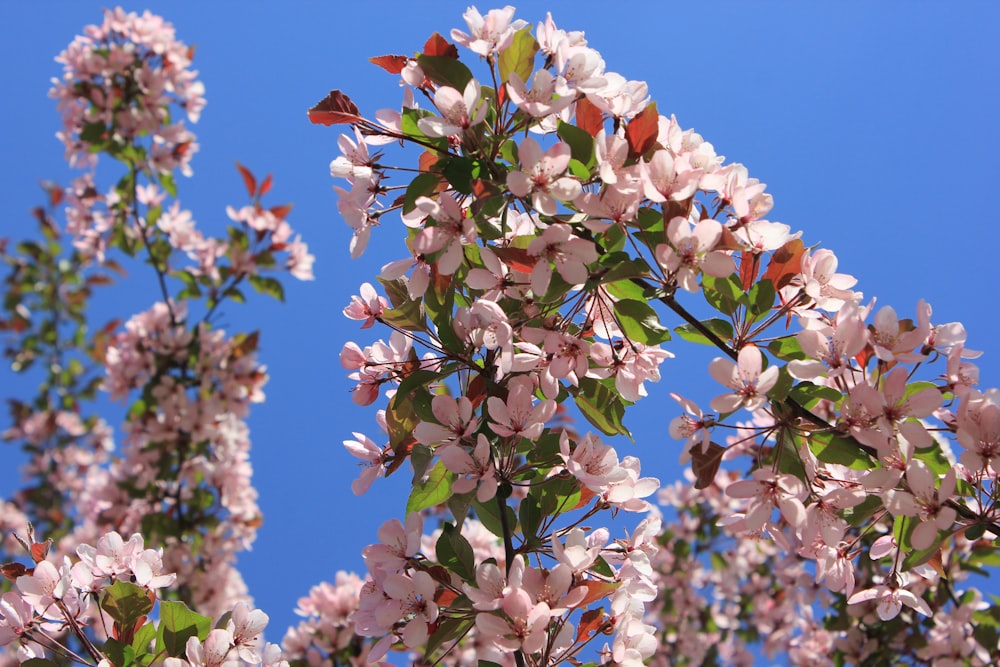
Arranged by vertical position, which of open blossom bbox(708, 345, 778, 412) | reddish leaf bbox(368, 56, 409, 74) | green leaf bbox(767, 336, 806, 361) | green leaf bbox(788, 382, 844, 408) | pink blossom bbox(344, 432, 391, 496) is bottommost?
pink blossom bbox(344, 432, 391, 496)

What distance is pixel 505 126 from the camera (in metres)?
1.41

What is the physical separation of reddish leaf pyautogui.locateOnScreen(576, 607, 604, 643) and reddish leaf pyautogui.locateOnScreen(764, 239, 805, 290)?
0.72m

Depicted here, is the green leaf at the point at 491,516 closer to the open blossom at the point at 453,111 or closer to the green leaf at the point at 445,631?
the green leaf at the point at 445,631

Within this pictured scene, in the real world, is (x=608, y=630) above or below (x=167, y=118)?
below

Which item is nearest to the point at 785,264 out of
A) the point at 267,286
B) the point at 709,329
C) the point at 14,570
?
the point at 709,329

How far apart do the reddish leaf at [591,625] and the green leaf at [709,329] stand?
1.82 feet

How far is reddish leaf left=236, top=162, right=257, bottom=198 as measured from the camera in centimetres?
416

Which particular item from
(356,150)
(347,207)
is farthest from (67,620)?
(356,150)

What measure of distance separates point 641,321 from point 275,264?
3391 millimetres

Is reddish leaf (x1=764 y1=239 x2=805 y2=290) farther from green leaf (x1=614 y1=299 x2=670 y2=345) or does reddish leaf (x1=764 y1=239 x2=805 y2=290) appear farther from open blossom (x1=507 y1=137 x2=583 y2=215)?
open blossom (x1=507 y1=137 x2=583 y2=215)

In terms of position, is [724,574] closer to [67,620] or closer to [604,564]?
[604,564]

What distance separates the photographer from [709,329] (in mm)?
1361

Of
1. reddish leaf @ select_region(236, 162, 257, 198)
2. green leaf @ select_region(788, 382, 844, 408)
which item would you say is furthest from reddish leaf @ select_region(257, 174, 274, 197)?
green leaf @ select_region(788, 382, 844, 408)

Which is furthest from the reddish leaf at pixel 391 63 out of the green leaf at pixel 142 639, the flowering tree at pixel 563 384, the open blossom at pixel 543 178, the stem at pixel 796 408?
the green leaf at pixel 142 639
